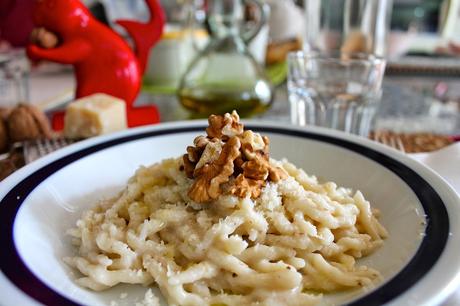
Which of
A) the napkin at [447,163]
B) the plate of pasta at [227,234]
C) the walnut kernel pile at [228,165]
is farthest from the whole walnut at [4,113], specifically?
the napkin at [447,163]

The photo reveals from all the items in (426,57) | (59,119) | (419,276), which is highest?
(419,276)

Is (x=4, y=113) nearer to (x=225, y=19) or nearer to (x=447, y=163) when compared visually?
(x=225, y=19)

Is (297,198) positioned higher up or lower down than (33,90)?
higher up

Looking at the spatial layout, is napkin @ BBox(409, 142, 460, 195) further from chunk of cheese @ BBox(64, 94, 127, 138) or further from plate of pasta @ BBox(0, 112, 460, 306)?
Answer: chunk of cheese @ BBox(64, 94, 127, 138)

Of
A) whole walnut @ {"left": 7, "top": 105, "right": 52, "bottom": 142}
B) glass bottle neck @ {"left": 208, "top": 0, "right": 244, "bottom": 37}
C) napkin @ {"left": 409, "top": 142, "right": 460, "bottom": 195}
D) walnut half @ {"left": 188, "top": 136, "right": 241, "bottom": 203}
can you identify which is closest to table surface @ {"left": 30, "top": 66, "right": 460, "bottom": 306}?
glass bottle neck @ {"left": 208, "top": 0, "right": 244, "bottom": 37}

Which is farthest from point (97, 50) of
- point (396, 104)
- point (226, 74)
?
point (396, 104)

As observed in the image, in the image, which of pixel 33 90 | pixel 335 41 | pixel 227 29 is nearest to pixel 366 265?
pixel 227 29

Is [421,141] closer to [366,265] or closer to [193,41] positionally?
[366,265]
